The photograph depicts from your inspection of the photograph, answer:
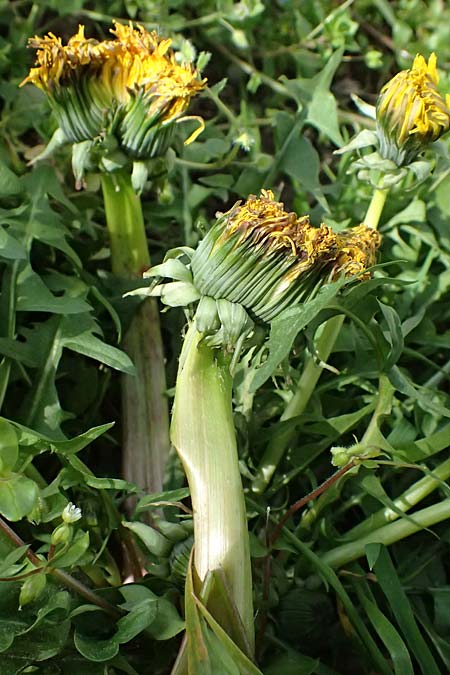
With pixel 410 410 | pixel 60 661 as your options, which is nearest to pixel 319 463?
pixel 410 410

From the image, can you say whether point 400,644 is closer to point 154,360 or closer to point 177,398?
point 177,398

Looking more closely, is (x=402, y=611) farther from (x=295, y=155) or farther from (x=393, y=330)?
(x=295, y=155)

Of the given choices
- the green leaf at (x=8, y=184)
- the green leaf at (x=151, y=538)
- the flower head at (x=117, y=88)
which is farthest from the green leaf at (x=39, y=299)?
the green leaf at (x=151, y=538)

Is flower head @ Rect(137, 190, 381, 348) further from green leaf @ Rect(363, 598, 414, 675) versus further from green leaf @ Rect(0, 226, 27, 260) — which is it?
green leaf @ Rect(363, 598, 414, 675)

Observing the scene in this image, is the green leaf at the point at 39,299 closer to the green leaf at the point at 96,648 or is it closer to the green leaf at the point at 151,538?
the green leaf at the point at 151,538

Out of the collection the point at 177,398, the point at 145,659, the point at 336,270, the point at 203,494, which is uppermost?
the point at 336,270

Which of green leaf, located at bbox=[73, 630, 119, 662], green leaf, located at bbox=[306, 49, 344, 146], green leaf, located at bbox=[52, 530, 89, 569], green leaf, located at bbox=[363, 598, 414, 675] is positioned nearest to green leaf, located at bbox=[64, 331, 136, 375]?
green leaf, located at bbox=[52, 530, 89, 569]
